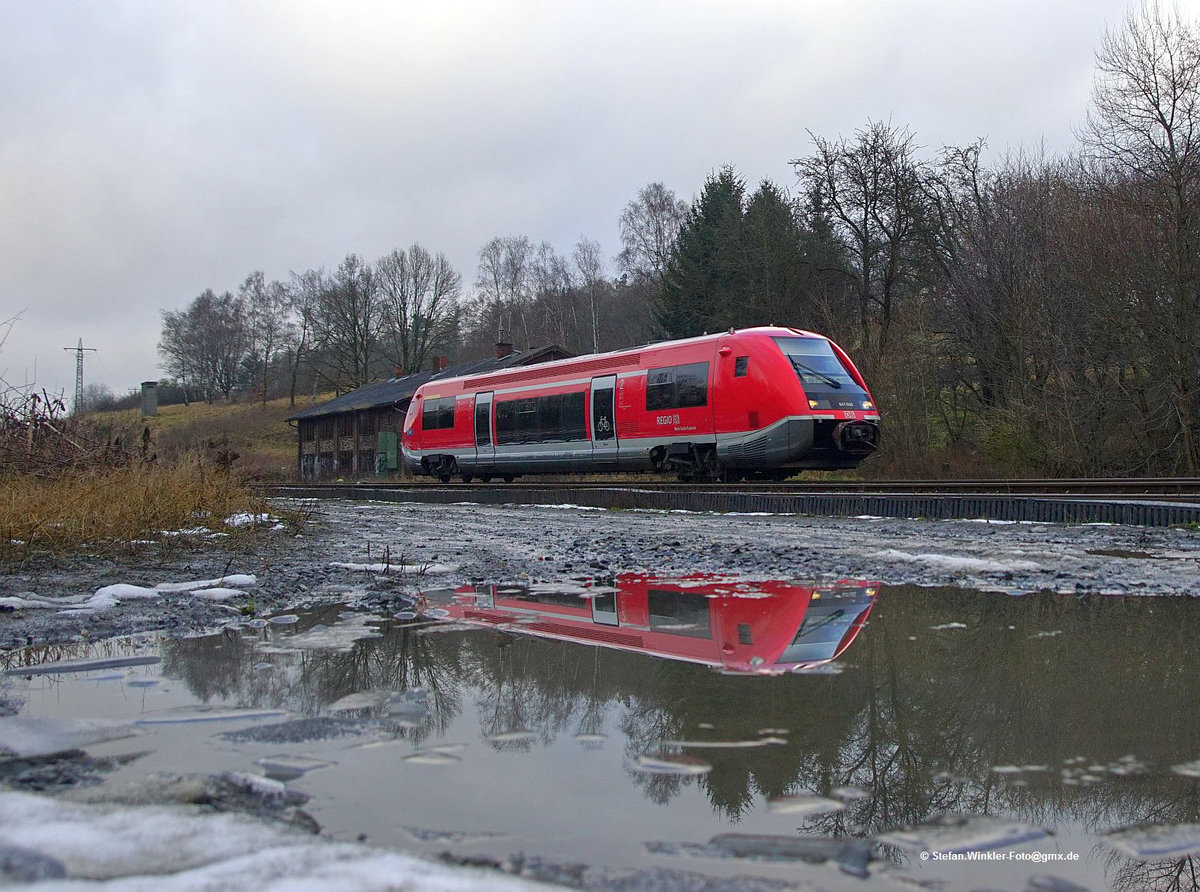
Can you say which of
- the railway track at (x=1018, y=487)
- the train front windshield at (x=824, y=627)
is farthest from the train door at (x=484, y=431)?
the train front windshield at (x=824, y=627)

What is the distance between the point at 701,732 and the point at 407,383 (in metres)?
52.7

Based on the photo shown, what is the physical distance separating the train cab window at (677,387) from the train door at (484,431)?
19.4 feet

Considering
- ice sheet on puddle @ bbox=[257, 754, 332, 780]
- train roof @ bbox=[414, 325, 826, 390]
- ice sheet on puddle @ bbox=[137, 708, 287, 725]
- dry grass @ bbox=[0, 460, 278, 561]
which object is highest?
train roof @ bbox=[414, 325, 826, 390]

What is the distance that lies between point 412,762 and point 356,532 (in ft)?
29.1

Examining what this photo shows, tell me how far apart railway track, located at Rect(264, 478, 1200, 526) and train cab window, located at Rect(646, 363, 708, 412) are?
1.68 meters

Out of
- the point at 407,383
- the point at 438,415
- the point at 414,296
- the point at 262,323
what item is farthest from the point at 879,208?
the point at 262,323

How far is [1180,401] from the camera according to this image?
19.1 m

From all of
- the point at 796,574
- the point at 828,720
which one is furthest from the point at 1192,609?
the point at 828,720

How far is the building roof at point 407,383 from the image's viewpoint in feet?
149

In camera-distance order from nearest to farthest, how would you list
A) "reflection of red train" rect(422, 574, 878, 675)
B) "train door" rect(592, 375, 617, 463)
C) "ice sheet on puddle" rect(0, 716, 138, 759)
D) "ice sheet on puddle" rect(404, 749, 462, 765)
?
"ice sheet on puddle" rect(404, 749, 462, 765) < "ice sheet on puddle" rect(0, 716, 138, 759) < "reflection of red train" rect(422, 574, 878, 675) < "train door" rect(592, 375, 617, 463)

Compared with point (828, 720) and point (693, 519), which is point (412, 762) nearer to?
point (828, 720)

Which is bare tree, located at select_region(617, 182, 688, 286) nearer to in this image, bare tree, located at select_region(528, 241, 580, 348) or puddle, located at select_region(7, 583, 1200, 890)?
bare tree, located at select_region(528, 241, 580, 348)

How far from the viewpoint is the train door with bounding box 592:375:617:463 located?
20.8 m

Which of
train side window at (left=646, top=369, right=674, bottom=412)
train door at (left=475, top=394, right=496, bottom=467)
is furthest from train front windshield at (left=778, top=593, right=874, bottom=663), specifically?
train door at (left=475, top=394, right=496, bottom=467)
